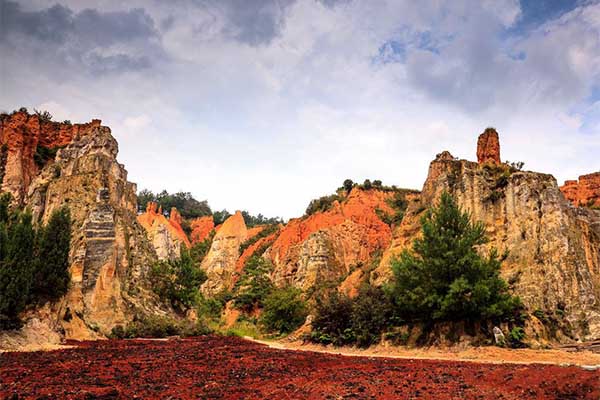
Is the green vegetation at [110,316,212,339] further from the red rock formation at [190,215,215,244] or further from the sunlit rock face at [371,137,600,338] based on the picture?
the red rock formation at [190,215,215,244]

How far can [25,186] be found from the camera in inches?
1489

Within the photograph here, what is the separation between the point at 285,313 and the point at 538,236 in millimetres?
19059

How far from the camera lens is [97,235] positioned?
29.3m

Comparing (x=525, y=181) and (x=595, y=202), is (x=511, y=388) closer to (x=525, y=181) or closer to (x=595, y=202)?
(x=525, y=181)

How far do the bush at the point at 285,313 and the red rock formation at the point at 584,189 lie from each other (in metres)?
39.5

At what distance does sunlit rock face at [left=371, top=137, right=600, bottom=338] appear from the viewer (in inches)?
815

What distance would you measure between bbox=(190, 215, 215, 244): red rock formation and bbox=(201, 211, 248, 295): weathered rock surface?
11.4m

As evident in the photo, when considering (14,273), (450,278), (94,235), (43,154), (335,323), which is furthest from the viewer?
(43,154)

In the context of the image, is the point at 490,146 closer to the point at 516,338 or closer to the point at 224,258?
the point at 516,338

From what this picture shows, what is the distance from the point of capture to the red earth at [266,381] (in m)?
7.66

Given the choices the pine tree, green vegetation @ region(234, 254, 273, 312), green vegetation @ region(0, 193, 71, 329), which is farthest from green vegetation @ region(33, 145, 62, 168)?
green vegetation @ region(234, 254, 273, 312)

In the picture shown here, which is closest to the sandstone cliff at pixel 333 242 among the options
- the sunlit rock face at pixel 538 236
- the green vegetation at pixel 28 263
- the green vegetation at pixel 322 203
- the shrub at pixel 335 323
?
the green vegetation at pixel 322 203

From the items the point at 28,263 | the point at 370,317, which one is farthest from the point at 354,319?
the point at 28,263

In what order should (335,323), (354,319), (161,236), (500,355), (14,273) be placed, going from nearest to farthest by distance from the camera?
(500,355)
(14,273)
(354,319)
(335,323)
(161,236)
